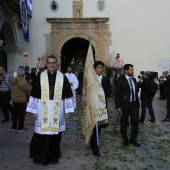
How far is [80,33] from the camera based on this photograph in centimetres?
1789

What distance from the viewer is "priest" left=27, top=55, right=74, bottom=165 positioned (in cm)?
521

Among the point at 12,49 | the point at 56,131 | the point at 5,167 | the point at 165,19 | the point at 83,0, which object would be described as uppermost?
the point at 83,0

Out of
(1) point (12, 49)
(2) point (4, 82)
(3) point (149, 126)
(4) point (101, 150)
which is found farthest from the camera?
(1) point (12, 49)

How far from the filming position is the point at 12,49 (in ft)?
56.2

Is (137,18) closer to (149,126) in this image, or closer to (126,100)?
(149,126)

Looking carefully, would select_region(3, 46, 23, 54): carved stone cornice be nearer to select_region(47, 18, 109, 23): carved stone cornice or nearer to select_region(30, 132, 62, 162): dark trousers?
select_region(47, 18, 109, 23): carved stone cornice

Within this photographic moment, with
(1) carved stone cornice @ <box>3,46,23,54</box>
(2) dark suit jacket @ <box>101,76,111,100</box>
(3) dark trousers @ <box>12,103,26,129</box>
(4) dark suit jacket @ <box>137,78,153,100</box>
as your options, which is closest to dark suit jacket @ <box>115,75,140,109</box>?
(2) dark suit jacket @ <box>101,76,111,100</box>

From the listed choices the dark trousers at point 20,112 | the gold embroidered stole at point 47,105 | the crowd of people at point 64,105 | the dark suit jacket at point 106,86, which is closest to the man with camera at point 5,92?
the dark trousers at point 20,112

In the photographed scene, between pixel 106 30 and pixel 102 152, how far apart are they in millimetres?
12442

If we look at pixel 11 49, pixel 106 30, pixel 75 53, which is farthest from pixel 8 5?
pixel 75 53

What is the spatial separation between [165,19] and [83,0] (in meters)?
4.74

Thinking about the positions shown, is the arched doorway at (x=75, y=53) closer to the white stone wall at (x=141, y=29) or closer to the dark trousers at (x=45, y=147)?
the white stone wall at (x=141, y=29)

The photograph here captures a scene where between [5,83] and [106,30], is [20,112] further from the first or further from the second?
[106,30]

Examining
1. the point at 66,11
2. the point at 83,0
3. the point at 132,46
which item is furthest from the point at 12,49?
the point at 132,46
